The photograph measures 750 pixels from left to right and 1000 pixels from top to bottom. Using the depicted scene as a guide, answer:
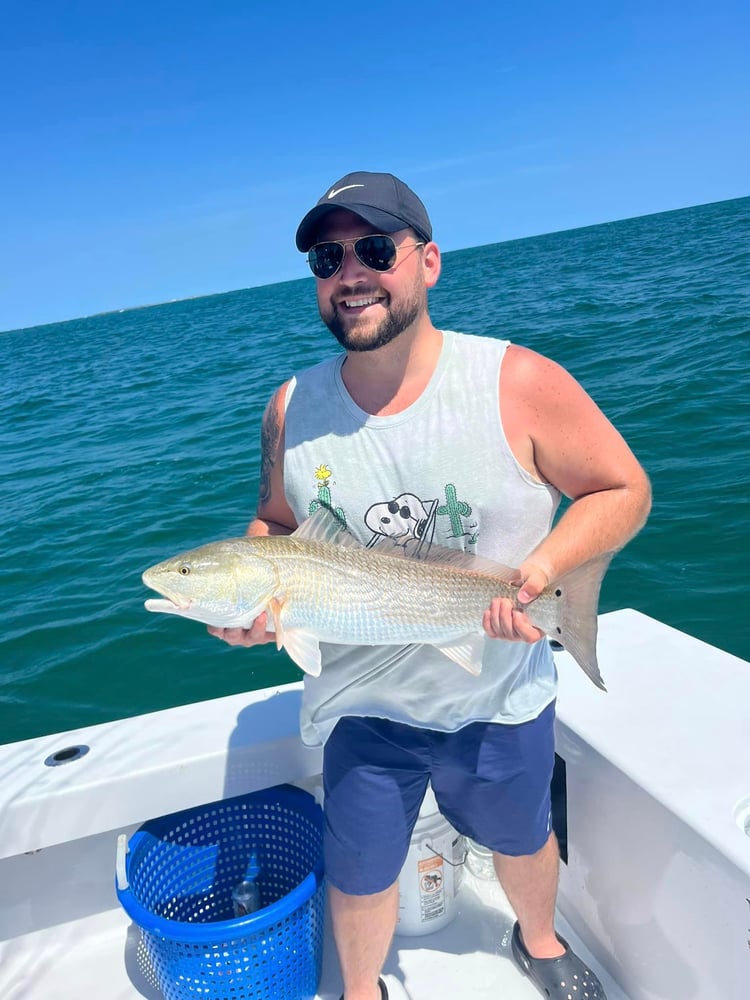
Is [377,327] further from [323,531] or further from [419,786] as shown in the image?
[419,786]

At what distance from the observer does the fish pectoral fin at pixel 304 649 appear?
8.21 ft

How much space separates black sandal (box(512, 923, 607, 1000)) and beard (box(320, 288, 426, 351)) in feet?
8.40

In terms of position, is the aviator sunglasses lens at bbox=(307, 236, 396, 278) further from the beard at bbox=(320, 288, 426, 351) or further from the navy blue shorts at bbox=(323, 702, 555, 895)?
the navy blue shorts at bbox=(323, 702, 555, 895)

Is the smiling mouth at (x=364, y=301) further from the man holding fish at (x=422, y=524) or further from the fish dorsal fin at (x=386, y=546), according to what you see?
the fish dorsal fin at (x=386, y=546)

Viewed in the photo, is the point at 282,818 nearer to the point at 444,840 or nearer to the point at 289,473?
the point at 444,840

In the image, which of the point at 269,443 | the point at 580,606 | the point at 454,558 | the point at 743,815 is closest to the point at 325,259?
the point at 269,443

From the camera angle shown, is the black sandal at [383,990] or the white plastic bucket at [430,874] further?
the white plastic bucket at [430,874]

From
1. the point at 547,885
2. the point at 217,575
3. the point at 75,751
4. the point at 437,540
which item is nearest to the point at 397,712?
the point at 437,540

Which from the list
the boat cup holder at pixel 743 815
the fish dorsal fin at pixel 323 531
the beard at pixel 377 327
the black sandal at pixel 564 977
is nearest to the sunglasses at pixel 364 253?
the beard at pixel 377 327

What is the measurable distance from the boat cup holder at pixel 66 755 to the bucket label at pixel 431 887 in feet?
5.12

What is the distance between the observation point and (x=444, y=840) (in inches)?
128

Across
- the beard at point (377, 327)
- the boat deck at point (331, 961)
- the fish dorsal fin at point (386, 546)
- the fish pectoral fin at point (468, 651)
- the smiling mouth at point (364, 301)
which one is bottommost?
the boat deck at point (331, 961)

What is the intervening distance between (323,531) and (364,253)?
0.95 meters

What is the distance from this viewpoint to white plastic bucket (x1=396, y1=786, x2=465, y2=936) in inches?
126
